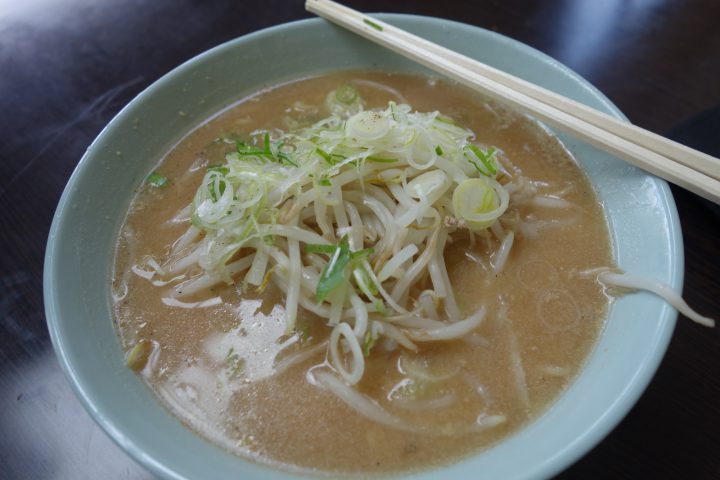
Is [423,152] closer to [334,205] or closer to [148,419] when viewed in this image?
[334,205]

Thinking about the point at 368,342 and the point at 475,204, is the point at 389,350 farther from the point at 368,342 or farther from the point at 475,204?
the point at 475,204

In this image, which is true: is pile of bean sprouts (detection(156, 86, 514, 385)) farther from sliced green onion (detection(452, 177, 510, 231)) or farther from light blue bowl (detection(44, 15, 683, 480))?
light blue bowl (detection(44, 15, 683, 480))

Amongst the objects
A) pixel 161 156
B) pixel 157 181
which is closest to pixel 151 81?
pixel 161 156

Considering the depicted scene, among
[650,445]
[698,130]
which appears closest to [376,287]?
[650,445]

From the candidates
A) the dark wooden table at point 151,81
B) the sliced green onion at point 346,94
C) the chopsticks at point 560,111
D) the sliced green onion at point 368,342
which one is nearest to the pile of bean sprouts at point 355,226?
the sliced green onion at point 368,342

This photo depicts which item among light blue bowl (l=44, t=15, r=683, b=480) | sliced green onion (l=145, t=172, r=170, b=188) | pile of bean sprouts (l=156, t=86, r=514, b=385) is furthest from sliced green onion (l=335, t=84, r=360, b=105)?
sliced green onion (l=145, t=172, r=170, b=188)

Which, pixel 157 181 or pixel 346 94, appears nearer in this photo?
pixel 157 181
